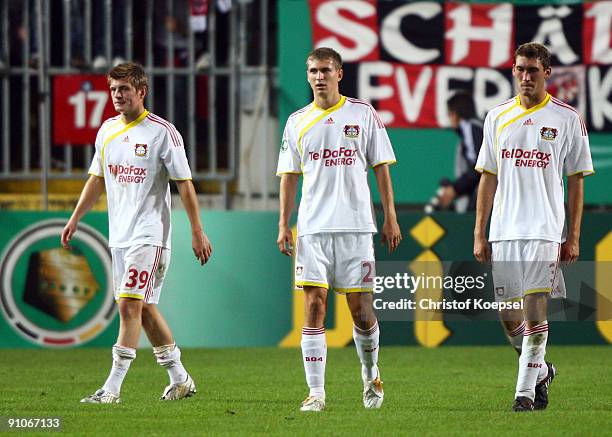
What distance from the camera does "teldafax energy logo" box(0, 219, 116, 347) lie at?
14047 mm

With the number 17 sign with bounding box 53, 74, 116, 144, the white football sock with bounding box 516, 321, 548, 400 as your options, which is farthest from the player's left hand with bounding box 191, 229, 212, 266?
the number 17 sign with bounding box 53, 74, 116, 144

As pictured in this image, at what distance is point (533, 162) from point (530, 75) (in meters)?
0.51

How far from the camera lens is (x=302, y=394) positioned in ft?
32.2

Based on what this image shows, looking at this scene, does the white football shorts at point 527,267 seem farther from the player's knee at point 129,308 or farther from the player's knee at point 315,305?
the player's knee at point 129,308

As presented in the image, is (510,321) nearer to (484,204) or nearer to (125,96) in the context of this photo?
(484,204)

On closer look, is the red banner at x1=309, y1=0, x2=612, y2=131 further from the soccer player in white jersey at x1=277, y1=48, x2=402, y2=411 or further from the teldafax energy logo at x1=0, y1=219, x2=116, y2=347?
the soccer player in white jersey at x1=277, y1=48, x2=402, y2=411

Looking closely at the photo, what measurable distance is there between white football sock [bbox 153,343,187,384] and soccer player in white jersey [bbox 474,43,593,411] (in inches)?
83.8

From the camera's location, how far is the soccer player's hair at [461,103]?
15.8 metres

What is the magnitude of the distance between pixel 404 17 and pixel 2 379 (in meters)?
6.87

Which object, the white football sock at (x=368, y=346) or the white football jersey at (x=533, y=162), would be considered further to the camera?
the white football sock at (x=368, y=346)

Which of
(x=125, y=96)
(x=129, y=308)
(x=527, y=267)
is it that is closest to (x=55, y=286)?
(x=129, y=308)

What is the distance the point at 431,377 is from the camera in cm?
1120

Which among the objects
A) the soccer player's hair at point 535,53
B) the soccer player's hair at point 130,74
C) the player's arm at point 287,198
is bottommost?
the player's arm at point 287,198

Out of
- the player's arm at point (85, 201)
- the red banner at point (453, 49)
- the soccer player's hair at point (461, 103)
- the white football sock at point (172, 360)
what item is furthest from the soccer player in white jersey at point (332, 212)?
the soccer player's hair at point (461, 103)
